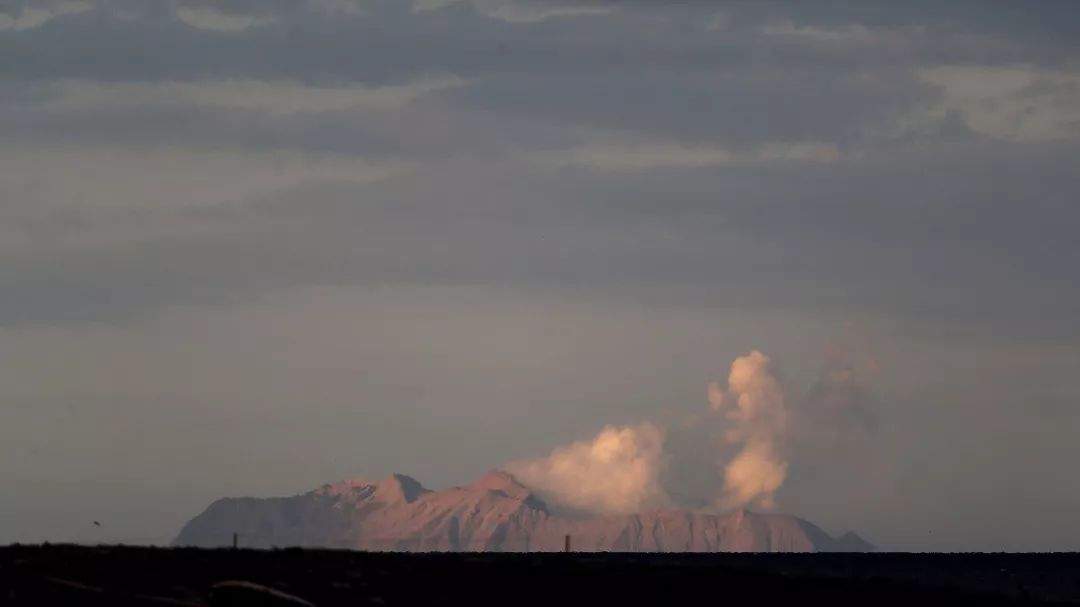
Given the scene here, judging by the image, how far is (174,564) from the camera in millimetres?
108688

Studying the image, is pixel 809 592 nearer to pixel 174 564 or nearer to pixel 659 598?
pixel 659 598

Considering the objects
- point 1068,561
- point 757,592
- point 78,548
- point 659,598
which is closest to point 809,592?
point 757,592

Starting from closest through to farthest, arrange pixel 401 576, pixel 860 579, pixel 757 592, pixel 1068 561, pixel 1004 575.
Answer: pixel 401 576, pixel 757 592, pixel 860 579, pixel 1004 575, pixel 1068 561

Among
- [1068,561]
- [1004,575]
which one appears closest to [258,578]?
[1004,575]

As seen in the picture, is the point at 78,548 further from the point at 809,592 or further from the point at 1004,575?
the point at 1004,575

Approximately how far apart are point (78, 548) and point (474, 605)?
2712cm

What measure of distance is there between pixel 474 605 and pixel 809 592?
2968 cm

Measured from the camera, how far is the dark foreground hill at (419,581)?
3846 inches

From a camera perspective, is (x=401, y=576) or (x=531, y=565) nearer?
(x=401, y=576)

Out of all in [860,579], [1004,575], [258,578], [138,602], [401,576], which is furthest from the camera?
[1004,575]

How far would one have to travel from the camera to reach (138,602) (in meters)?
95.1

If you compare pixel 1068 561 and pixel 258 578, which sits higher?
pixel 1068 561

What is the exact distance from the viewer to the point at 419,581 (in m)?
112

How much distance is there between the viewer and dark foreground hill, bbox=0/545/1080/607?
3846 inches
